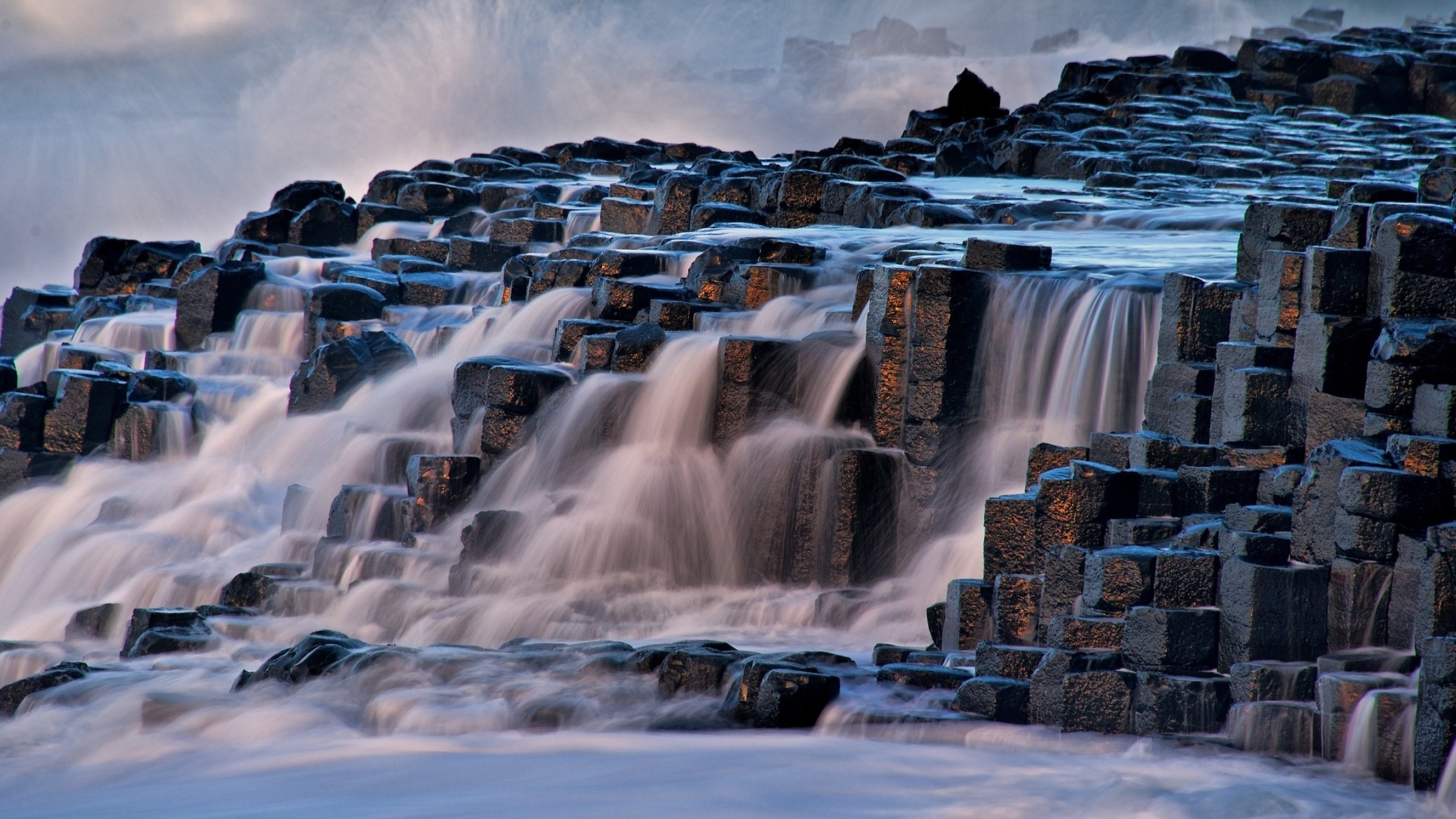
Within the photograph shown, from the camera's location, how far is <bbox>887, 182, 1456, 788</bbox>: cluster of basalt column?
6.38 m

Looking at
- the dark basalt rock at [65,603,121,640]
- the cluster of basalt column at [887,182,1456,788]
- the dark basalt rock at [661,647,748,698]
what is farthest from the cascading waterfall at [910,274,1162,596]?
the dark basalt rock at [65,603,121,640]

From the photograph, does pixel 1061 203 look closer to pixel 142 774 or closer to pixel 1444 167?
pixel 1444 167

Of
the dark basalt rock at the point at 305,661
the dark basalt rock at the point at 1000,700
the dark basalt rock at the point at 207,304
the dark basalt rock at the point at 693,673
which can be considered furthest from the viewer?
the dark basalt rock at the point at 207,304

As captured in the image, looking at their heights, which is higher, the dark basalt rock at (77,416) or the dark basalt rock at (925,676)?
the dark basalt rock at (77,416)

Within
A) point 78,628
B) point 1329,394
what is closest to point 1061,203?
point 1329,394

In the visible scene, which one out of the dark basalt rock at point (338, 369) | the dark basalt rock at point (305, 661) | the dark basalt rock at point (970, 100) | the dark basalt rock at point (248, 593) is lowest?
the dark basalt rock at point (305, 661)

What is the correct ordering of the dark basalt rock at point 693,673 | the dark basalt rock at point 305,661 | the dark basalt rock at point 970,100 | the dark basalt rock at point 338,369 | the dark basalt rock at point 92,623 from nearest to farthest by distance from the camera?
1. the dark basalt rock at point 693,673
2. the dark basalt rock at point 305,661
3. the dark basalt rock at point 92,623
4. the dark basalt rock at point 338,369
5. the dark basalt rock at point 970,100

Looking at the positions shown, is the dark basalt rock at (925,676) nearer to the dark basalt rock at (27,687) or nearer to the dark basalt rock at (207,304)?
the dark basalt rock at (27,687)

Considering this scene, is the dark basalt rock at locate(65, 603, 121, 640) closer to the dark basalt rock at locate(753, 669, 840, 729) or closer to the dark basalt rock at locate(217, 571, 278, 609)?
the dark basalt rock at locate(217, 571, 278, 609)

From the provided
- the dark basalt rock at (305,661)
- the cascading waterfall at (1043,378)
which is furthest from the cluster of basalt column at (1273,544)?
the dark basalt rock at (305,661)

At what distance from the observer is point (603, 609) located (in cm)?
1013

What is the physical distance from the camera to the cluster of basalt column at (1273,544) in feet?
20.9

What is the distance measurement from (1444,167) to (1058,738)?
9.67 metres

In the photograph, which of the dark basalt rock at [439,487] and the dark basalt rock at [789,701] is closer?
the dark basalt rock at [789,701]
